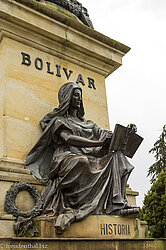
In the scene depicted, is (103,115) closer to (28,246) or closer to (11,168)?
(11,168)

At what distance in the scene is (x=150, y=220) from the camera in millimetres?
21953

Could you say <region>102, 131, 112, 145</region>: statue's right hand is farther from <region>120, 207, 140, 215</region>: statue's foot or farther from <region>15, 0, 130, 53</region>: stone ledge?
<region>15, 0, 130, 53</region>: stone ledge

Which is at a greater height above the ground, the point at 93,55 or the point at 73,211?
the point at 93,55

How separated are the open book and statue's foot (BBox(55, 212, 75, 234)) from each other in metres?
→ 1.68

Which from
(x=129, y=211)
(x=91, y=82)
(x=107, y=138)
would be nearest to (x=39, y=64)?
(x=91, y=82)

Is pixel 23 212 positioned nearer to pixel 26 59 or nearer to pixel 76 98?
pixel 76 98

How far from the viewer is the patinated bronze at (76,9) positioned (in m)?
9.19

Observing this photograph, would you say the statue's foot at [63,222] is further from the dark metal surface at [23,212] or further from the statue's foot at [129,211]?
the statue's foot at [129,211]

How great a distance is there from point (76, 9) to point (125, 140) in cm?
429

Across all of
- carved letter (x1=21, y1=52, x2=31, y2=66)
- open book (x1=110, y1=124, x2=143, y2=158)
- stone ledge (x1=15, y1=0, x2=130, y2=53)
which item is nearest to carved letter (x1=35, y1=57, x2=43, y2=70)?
carved letter (x1=21, y1=52, x2=31, y2=66)

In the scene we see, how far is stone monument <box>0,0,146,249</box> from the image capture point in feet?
19.5

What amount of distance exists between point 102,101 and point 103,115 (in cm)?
38

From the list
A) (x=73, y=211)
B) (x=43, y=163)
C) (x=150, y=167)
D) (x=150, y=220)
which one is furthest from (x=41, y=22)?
(x=150, y=167)

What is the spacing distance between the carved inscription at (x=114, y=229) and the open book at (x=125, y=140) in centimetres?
136
